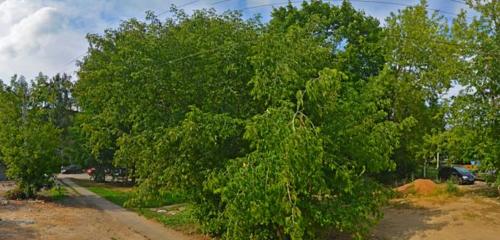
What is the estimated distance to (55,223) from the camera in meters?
18.5

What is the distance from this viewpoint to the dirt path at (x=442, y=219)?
16.0 meters

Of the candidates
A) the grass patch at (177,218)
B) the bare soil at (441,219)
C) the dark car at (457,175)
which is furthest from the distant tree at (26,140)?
the dark car at (457,175)

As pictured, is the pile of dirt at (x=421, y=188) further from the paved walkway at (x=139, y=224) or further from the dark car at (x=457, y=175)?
the paved walkway at (x=139, y=224)

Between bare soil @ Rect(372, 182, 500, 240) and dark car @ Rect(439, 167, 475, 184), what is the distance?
12177mm

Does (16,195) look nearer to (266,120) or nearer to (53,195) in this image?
(53,195)

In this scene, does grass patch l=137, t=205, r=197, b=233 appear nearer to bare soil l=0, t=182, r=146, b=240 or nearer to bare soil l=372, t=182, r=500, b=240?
bare soil l=0, t=182, r=146, b=240

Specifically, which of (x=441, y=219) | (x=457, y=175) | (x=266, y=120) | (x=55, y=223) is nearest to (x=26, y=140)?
(x=55, y=223)

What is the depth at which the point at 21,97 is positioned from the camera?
27.5m

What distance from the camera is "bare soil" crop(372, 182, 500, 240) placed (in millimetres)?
15976

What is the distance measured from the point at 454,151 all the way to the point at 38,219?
56.7 feet

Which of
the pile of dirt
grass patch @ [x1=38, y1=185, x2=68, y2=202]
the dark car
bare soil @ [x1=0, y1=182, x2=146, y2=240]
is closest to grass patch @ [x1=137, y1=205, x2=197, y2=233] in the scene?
bare soil @ [x1=0, y1=182, x2=146, y2=240]

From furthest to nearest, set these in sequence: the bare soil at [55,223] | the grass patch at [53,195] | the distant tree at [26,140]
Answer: the grass patch at [53,195] → the distant tree at [26,140] → the bare soil at [55,223]

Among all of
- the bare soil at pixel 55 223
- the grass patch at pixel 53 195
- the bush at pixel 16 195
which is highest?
the bush at pixel 16 195

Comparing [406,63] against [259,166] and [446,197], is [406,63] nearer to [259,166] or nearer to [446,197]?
[446,197]
